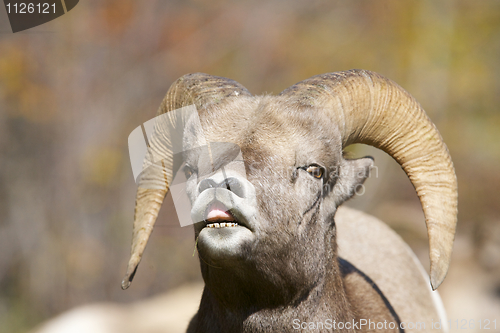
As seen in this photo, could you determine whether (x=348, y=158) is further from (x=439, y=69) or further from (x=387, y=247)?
(x=439, y=69)

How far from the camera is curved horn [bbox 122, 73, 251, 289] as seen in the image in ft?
12.2

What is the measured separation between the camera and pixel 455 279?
9.67 meters

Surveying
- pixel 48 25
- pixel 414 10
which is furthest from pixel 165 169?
pixel 414 10

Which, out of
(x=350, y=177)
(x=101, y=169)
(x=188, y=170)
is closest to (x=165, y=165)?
(x=188, y=170)

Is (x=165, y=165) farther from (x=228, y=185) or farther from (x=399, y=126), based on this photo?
(x=399, y=126)

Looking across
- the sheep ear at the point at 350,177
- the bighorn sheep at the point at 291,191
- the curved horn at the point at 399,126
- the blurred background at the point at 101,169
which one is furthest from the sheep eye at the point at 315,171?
the blurred background at the point at 101,169

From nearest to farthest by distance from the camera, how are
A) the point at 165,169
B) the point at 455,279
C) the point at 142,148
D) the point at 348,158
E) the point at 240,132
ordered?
the point at 240,132, the point at 348,158, the point at 165,169, the point at 142,148, the point at 455,279

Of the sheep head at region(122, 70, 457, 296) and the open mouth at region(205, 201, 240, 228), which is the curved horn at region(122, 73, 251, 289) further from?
the open mouth at region(205, 201, 240, 228)

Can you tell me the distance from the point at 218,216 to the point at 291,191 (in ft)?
2.09

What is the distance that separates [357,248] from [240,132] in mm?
2860

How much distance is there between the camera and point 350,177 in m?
3.74

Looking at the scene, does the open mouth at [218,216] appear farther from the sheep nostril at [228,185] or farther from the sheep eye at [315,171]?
the sheep eye at [315,171]

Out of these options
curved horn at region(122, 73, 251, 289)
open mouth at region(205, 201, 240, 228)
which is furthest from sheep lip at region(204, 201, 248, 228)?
curved horn at region(122, 73, 251, 289)

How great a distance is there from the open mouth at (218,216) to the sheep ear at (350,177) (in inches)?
45.5
